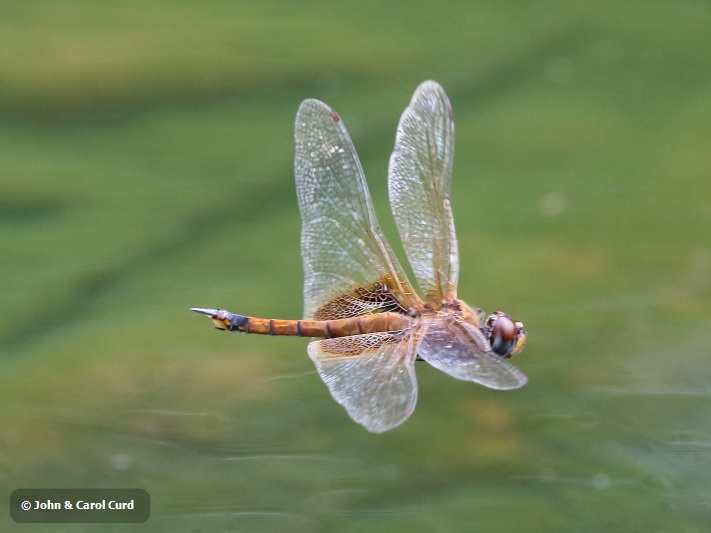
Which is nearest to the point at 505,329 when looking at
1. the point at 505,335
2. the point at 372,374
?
the point at 505,335

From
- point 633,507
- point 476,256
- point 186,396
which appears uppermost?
point 476,256

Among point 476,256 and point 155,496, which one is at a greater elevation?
point 476,256

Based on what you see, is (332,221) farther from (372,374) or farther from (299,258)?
(372,374)

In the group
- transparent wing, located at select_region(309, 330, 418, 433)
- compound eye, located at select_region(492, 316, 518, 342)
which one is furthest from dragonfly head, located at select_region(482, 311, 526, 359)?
transparent wing, located at select_region(309, 330, 418, 433)

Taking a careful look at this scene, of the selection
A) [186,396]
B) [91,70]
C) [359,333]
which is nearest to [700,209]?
[359,333]

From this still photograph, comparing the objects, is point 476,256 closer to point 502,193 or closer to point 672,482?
point 502,193

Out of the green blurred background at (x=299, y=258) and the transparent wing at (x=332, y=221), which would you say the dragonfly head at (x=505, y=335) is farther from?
the transparent wing at (x=332, y=221)

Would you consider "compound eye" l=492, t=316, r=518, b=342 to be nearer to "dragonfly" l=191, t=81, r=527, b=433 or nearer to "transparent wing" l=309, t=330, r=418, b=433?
"dragonfly" l=191, t=81, r=527, b=433
